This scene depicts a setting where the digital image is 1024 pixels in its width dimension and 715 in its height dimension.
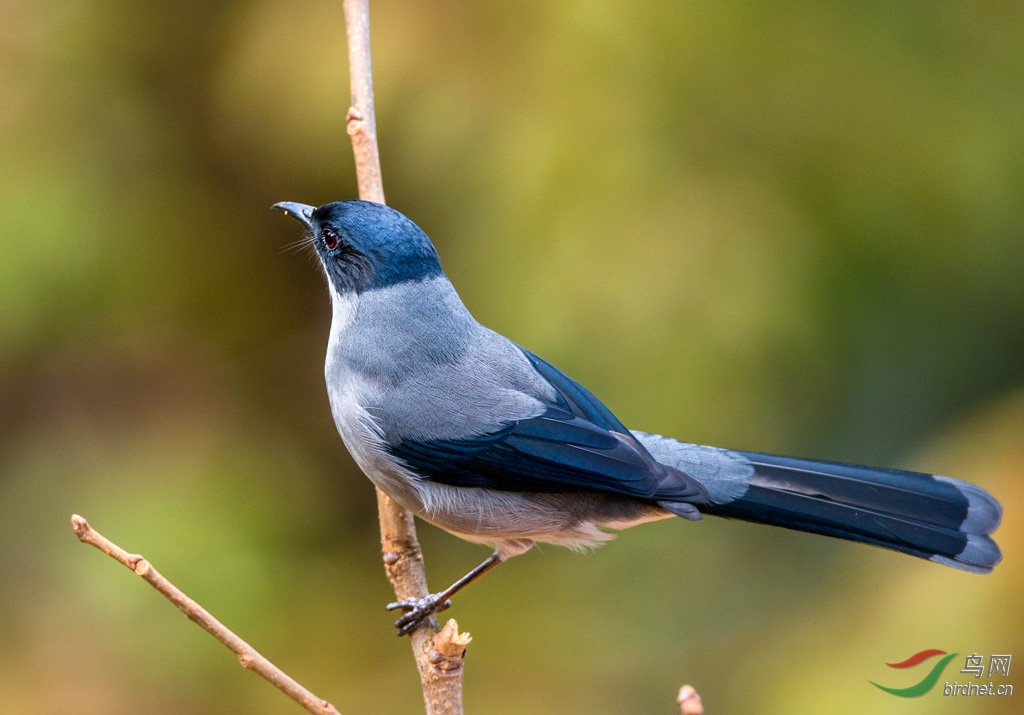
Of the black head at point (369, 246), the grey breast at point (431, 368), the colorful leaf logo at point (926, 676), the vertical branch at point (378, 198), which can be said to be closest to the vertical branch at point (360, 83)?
the vertical branch at point (378, 198)

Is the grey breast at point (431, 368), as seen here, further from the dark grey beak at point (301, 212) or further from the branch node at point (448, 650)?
the branch node at point (448, 650)

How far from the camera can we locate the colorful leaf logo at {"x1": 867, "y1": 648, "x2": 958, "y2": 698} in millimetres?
3354

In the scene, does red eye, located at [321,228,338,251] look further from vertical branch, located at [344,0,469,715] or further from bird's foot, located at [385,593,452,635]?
bird's foot, located at [385,593,452,635]

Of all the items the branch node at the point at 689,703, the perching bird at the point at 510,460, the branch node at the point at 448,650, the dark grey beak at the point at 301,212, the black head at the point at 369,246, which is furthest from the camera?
the dark grey beak at the point at 301,212

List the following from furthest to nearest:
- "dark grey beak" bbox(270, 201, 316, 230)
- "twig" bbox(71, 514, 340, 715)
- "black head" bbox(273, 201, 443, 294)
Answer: "dark grey beak" bbox(270, 201, 316, 230) → "black head" bbox(273, 201, 443, 294) → "twig" bbox(71, 514, 340, 715)

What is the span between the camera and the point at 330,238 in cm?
315

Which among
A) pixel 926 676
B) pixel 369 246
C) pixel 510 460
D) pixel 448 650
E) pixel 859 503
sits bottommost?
pixel 926 676

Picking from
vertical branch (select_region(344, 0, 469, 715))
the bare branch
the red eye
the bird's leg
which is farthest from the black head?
the bird's leg

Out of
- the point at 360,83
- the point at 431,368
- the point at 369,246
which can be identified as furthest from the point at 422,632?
the point at 360,83

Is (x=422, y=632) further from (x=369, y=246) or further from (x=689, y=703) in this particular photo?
(x=689, y=703)

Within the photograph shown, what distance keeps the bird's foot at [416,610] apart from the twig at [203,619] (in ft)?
1.98

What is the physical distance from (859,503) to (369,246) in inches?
66.2

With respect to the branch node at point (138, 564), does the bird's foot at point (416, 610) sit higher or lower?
lower

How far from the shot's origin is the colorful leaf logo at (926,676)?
335 cm
